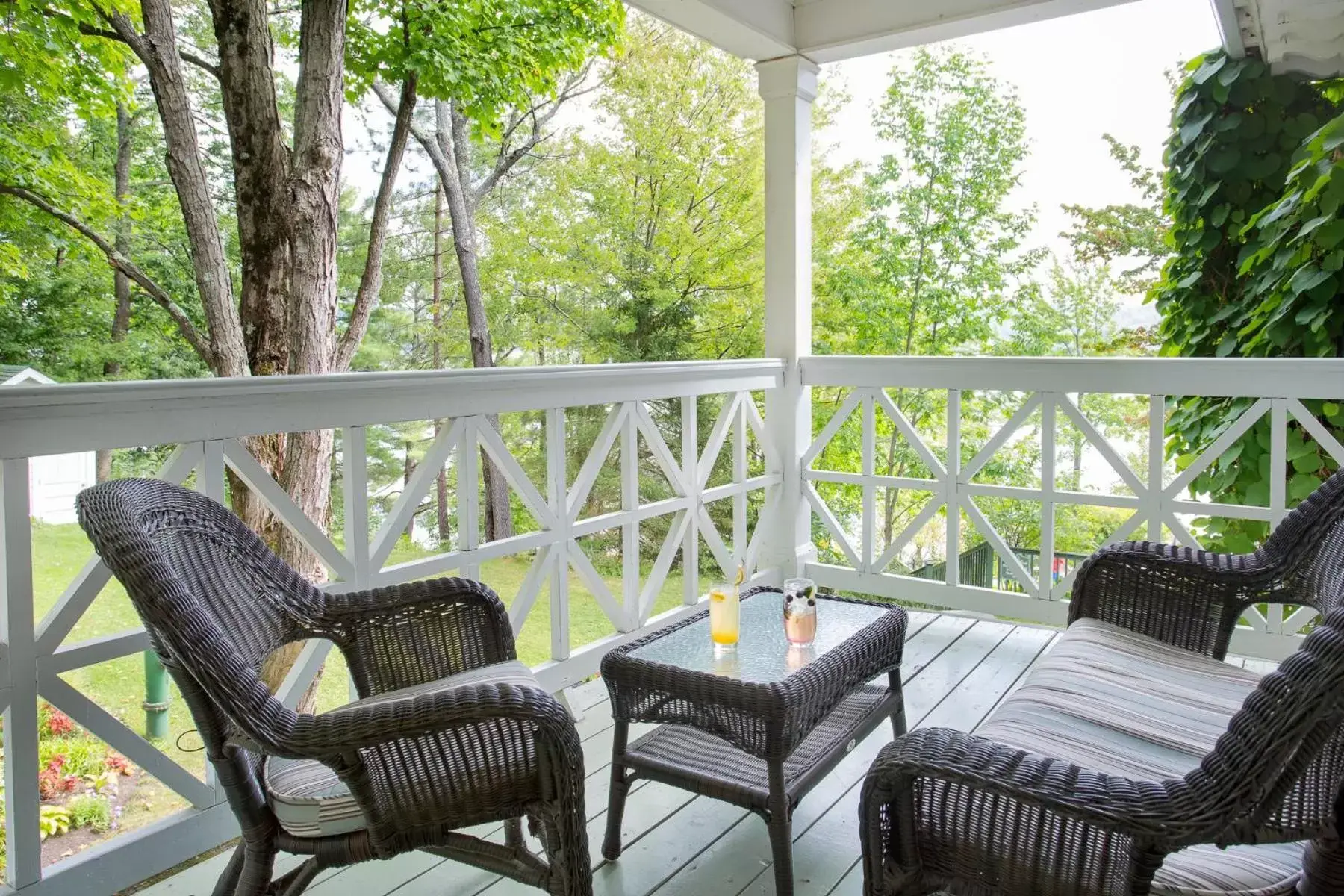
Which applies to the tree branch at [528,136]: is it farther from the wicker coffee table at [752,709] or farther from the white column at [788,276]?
the wicker coffee table at [752,709]

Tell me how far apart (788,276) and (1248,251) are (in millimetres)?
1795

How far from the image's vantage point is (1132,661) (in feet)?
6.20

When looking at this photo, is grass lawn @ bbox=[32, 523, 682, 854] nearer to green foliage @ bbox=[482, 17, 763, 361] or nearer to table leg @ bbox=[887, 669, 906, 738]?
green foliage @ bbox=[482, 17, 763, 361]

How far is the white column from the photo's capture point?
12.6ft

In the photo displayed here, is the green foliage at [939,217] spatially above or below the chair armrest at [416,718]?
above

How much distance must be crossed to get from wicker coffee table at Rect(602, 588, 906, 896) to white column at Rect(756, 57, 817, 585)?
175 centimetres

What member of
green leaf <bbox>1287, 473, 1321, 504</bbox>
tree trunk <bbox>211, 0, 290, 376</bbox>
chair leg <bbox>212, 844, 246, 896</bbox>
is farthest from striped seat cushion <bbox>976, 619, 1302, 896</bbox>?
tree trunk <bbox>211, 0, 290, 376</bbox>

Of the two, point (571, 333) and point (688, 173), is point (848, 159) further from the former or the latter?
point (571, 333)

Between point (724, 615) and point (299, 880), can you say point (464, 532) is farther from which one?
point (299, 880)

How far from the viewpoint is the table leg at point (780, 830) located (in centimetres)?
180

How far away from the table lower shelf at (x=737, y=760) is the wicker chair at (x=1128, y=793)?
432 millimetres

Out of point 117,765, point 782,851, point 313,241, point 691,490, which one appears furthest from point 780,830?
point 117,765

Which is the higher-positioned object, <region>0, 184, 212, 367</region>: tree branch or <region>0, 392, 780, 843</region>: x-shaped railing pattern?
<region>0, 184, 212, 367</region>: tree branch

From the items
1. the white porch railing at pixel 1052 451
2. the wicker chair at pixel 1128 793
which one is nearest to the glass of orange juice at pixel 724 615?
the wicker chair at pixel 1128 793
